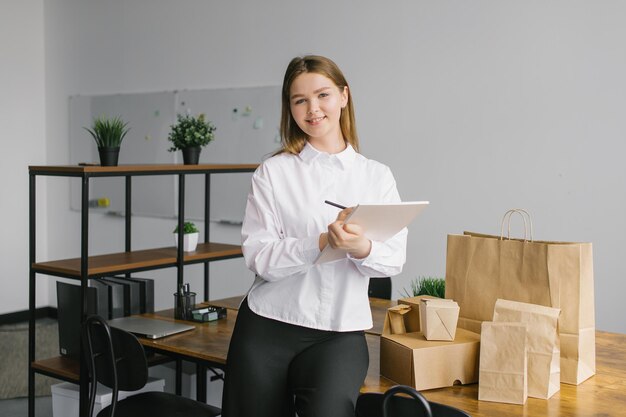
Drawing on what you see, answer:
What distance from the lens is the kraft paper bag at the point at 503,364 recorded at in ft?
6.08

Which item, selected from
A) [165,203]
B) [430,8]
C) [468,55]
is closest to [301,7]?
[430,8]

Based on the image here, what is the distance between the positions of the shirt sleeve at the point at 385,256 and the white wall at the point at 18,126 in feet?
15.4

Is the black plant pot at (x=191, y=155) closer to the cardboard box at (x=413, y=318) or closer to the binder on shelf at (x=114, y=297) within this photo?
the binder on shelf at (x=114, y=297)

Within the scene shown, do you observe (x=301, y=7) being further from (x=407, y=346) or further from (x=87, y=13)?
(x=407, y=346)

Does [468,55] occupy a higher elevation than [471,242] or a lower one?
higher

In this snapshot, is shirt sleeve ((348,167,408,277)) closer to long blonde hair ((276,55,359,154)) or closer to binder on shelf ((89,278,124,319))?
long blonde hair ((276,55,359,154))

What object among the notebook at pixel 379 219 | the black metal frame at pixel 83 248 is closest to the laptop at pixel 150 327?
the black metal frame at pixel 83 248

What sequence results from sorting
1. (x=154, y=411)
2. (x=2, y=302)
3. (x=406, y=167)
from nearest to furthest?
(x=154, y=411)
(x=406, y=167)
(x=2, y=302)

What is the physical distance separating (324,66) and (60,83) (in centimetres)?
475

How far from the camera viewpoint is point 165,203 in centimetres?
560

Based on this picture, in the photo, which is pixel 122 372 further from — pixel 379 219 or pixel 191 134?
pixel 191 134

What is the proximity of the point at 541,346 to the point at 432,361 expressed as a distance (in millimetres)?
275

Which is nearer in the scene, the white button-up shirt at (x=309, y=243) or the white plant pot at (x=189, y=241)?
the white button-up shirt at (x=309, y=243)

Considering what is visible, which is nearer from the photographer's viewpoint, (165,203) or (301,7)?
(301,7)
